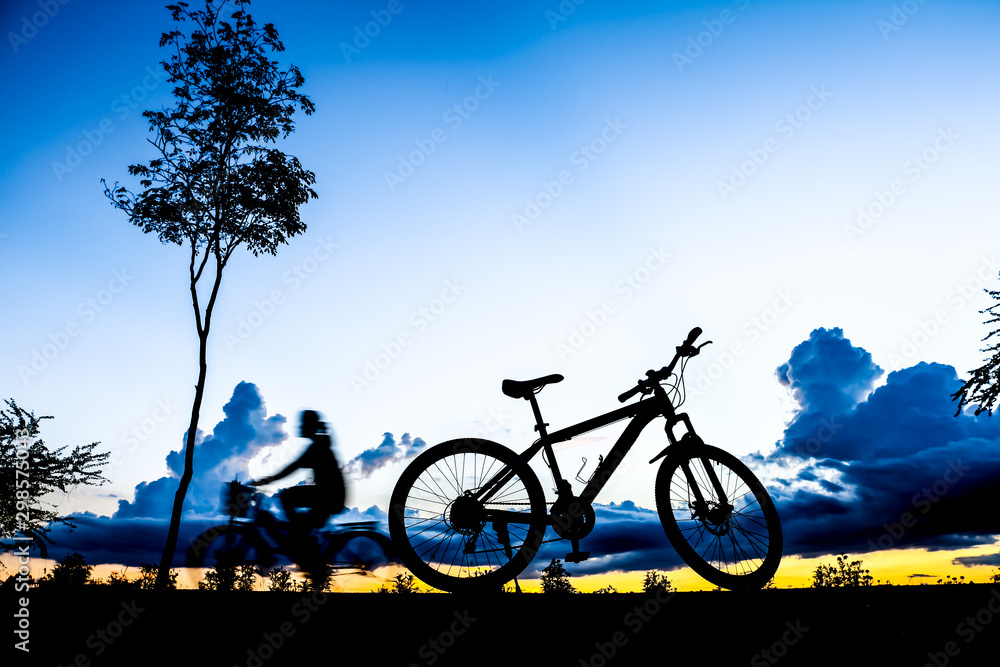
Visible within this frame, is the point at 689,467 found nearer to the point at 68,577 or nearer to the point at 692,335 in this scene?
the point at 692,335

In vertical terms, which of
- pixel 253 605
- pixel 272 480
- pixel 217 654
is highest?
pixel 272 480

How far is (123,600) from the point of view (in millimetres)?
2623

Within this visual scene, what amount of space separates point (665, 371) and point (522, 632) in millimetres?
2645

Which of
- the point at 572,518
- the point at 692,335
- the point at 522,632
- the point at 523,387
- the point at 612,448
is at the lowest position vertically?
the point at 522,632

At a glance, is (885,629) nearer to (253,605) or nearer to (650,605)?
(650,605)

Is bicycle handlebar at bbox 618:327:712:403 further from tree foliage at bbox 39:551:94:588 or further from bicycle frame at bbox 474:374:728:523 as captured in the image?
tree foliage at bbox 39:551:94:588

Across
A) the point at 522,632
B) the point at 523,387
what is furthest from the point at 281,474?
the point at 522,632

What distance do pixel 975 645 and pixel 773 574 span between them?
2.04 meters

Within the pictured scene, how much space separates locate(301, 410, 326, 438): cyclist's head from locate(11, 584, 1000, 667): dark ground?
5.30 metres

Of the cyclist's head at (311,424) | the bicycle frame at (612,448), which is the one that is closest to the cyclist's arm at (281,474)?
the cyclist's head at (311,424)

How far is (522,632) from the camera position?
2414mm

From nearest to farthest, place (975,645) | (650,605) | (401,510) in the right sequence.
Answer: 1. (975,645)
2. (650,605)
3. (401,510)

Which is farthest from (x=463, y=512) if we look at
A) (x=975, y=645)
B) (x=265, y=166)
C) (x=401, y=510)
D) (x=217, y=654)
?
(x=265, y=166)

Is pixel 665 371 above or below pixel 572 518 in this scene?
above
